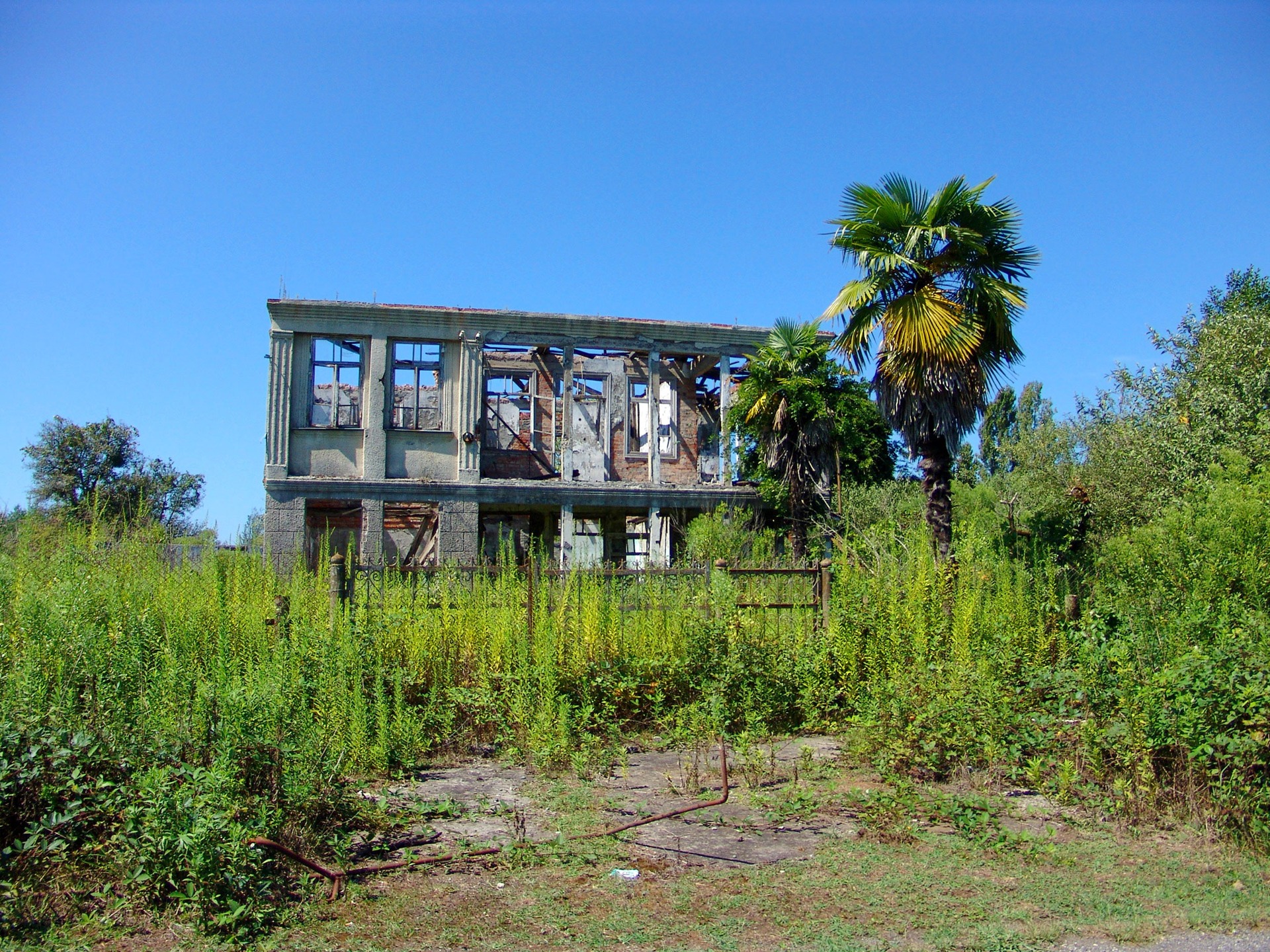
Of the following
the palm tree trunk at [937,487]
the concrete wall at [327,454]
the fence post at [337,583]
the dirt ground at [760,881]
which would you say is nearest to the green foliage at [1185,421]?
the palm tree trunk at [937,487]

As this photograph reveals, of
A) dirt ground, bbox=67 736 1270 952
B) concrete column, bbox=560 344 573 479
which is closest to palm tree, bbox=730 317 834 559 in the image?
concrete column, bbox=560 344 573 479

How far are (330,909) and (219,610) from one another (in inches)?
152

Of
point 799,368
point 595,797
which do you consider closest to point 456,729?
point 595,797

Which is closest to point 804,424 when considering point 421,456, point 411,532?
point 421,456

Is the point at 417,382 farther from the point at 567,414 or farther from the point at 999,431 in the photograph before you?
the point at 999,431

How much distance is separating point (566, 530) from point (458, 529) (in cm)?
253

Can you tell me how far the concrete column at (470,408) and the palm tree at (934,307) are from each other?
34.5ft

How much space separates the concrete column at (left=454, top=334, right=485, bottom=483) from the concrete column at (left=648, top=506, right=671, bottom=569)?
4.26m

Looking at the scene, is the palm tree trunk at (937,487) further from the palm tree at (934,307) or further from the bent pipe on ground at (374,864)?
the bent pipe on ground at (374,864)

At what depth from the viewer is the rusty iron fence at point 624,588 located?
888cm

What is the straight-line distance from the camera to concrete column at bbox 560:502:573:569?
21609 mm

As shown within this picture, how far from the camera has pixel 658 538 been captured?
2275 centimetres

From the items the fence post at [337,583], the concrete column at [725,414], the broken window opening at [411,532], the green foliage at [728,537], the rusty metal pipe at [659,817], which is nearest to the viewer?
the rusty metal pipe at [659,817]

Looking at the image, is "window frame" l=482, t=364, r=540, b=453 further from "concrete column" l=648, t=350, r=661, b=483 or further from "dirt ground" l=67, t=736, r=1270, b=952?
"dirt ground" l=67, t=736, r=1270, b=952
